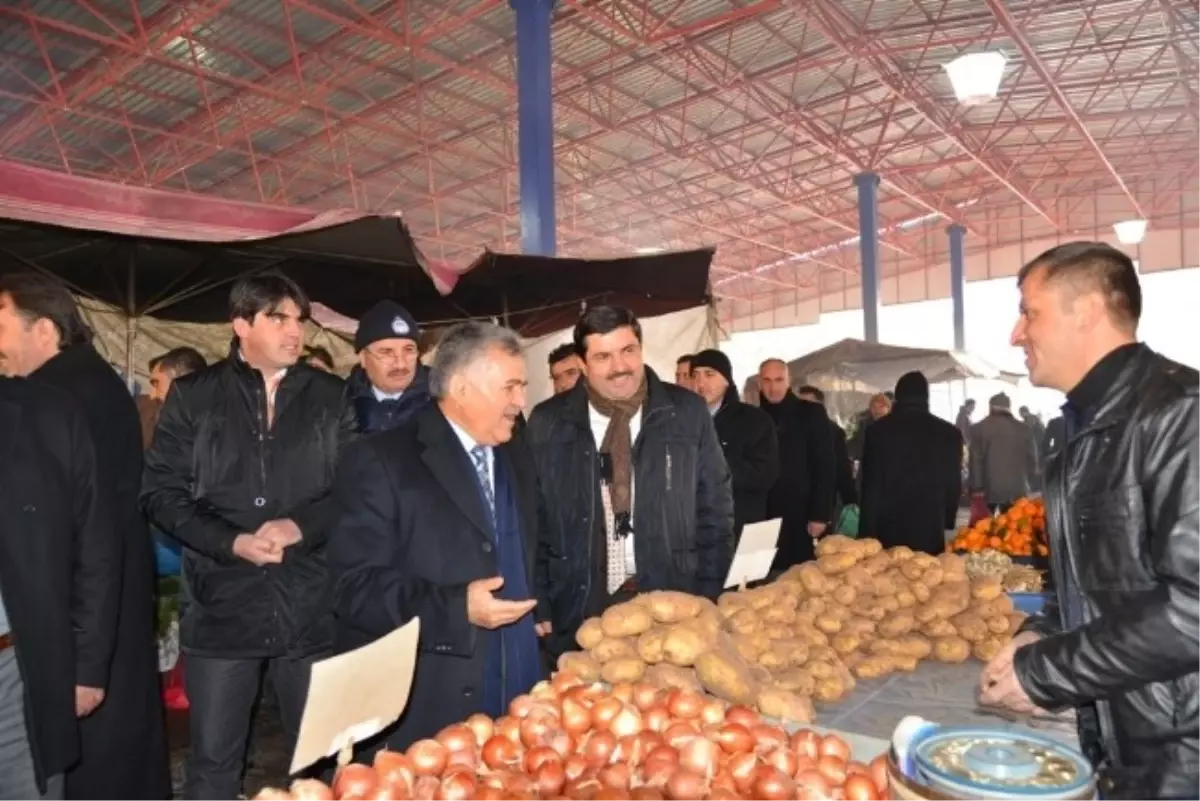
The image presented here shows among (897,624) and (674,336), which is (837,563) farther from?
(674,336)

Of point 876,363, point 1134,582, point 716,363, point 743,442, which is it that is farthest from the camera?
point 876,363

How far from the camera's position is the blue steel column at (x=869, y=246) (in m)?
16.3

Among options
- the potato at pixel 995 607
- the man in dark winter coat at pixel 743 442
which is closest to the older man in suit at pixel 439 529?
the potato at pixel 995 607

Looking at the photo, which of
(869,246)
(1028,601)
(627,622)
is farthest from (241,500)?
(869,246)

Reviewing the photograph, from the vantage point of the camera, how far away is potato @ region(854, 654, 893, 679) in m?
2.50

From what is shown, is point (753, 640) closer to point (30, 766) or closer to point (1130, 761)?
point (1130, 761)

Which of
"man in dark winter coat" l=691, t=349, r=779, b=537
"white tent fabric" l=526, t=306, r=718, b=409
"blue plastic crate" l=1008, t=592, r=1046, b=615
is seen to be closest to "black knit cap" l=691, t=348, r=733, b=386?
"man in dark winter coat" l=691, t=349, r=779, b=537

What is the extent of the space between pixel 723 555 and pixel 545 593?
646 mm

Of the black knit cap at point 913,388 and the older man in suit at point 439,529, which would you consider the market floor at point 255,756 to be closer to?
the older man in suit at point 439,529

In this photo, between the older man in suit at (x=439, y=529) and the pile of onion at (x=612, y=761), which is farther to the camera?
the older man in suit at (x=439, y=529)

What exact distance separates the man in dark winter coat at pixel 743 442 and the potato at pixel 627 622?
6.54 feet

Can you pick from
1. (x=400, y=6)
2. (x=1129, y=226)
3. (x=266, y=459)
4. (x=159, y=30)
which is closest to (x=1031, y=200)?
(x=1129, y=226)

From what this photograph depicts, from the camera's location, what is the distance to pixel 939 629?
2.68 meters

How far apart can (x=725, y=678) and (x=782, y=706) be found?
146 mm
